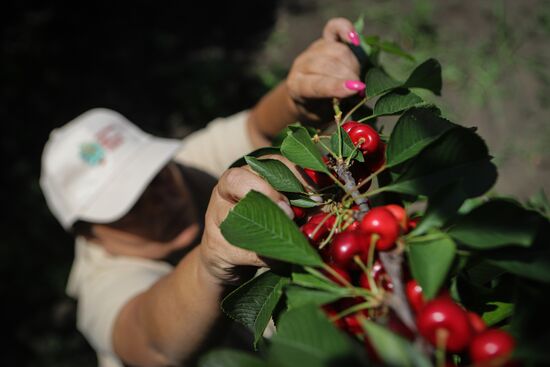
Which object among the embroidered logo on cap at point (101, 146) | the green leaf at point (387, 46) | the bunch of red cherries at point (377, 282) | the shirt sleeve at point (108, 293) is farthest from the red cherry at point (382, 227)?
the embroidered logo on cap at point (101, 146)

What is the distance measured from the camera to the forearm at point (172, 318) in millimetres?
1100

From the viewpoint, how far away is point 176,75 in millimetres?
3852

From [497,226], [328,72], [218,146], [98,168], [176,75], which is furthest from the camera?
[176,75]

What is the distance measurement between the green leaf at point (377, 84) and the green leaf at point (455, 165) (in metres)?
0.22

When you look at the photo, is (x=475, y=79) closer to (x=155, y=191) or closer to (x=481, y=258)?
(x=155, y=191)

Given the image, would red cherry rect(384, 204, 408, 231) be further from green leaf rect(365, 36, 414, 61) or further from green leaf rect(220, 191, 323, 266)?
green leaf rect(365, 36, 414, 61)

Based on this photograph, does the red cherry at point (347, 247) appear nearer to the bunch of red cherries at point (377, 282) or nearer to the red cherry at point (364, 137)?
the bunch of red cherries at point (377, 282)

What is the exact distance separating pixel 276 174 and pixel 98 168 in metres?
1.38

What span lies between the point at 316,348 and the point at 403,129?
373 millimetres

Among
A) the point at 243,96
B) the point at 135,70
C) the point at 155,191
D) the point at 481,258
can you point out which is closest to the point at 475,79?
the point at 243,96

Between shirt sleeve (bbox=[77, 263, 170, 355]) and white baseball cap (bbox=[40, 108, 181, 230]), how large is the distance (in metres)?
0.22

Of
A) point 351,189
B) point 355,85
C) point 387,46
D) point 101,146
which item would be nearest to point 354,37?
point 387,46

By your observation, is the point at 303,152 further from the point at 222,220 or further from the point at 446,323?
the point at 446,323

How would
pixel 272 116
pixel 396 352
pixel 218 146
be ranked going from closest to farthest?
1. pixel 396 352
2. pixel 272 116
3. pixel 218 146
